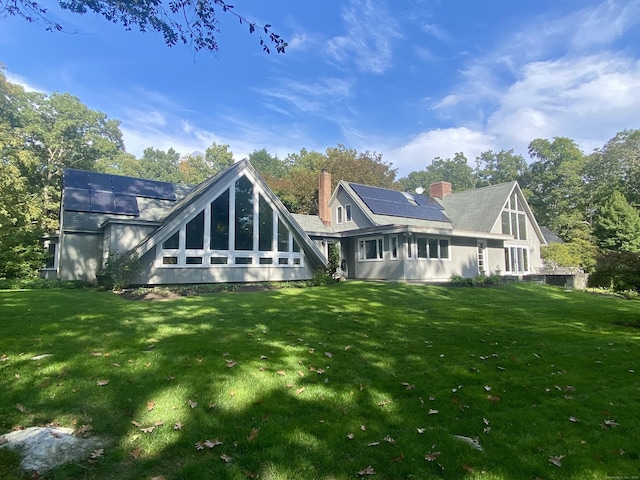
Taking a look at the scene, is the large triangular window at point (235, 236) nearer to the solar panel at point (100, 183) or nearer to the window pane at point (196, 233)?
the window pane at point (196, 233)

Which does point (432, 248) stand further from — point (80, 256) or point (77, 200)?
point (77, 200)

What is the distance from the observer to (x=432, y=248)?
21578mm

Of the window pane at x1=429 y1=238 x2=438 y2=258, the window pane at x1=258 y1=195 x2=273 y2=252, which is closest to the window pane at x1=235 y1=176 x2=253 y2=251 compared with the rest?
the window pane at x1=258 y1=195 x2=273 y2=252

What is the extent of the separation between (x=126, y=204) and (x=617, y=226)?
37.5 meters

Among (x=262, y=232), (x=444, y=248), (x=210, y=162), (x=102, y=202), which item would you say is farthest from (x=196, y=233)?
(x=210, y=162)

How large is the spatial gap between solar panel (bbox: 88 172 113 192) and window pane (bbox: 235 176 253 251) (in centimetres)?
844

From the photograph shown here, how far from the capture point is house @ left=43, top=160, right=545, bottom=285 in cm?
1595

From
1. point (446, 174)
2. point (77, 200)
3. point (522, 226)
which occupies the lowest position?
point (522, 226)

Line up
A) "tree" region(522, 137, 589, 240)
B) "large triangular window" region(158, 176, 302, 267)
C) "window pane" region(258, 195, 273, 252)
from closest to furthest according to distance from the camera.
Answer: "large triangular window" region(158, 176, 302, 267), "window pane" region(258, 195, 273, 252), "tree" region(522, 137, 589, 240)

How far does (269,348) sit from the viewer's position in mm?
6066

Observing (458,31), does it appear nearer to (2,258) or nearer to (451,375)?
(451,375)

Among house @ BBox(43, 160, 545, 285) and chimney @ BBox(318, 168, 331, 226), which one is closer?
house @ BBox(43, 160, 545, 285)

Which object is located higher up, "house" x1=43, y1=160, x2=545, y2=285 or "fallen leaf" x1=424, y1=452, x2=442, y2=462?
"house" x1=43, y1=160, x2=545, y2=285

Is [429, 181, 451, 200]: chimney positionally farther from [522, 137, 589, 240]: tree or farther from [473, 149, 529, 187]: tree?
[473, 149, 529, 187]: tree
